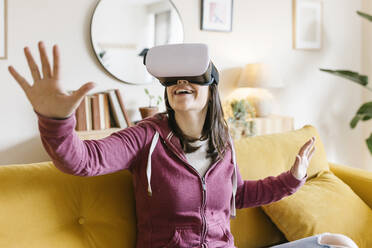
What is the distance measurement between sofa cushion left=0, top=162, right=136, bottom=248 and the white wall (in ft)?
4.13

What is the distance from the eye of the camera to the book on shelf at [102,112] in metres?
2.39

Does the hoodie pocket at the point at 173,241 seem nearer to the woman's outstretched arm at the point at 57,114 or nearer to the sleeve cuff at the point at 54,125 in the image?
the woman's outstretched arm at the point at 57,114

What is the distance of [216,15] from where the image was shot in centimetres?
298

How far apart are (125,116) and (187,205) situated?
4.83 feet

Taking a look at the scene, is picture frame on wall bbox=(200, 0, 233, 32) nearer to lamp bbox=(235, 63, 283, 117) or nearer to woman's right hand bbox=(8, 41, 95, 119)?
lamp bbox=(235, 63, 283, 117)

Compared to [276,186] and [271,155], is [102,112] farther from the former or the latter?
[276,186]

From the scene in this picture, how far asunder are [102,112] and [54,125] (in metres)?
1.71

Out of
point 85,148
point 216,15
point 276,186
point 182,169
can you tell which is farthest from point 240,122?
point 85,148

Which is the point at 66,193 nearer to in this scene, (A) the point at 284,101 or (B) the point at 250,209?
(B) the point at 250,209

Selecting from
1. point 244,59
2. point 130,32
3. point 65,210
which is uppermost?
point 130,32

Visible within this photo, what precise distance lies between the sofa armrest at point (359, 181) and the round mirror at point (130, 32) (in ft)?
5.11

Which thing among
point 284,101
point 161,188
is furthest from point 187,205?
point 284,101

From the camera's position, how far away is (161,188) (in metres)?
1.16

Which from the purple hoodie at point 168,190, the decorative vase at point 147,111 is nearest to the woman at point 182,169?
the purple hoodie at point 168,190
